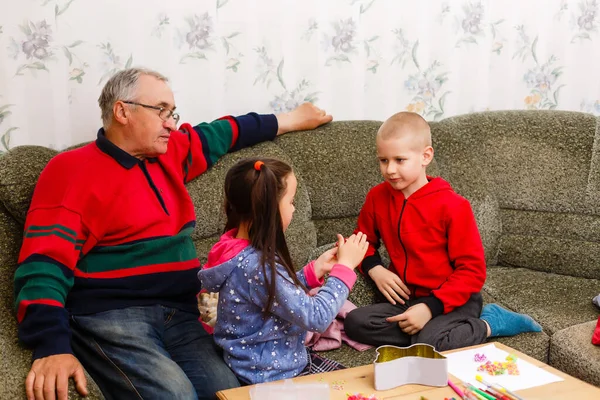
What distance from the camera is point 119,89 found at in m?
1.93

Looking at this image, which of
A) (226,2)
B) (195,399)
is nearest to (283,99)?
(226,2)

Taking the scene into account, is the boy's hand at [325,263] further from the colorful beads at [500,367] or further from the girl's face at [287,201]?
the colorful beads at [500,367]

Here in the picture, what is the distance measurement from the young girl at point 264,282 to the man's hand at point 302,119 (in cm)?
79

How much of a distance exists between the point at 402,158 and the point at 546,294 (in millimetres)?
766

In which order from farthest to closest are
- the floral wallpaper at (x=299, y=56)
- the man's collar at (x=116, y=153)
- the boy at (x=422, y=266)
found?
the floral wallpaper at (x=299, y=56) → the boy at (x=422, y=266) → the man's collar at (x=116, y=153)

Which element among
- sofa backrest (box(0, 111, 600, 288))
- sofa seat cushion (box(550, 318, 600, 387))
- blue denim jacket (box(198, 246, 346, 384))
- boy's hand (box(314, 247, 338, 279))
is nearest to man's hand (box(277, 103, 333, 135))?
sofa backrest (box(0, 111, 600, 288))

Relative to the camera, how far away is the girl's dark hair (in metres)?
1.59

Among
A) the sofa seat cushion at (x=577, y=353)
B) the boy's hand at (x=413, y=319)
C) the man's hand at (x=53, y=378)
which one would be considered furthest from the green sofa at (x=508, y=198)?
the man's hand at (x=53, y=378)

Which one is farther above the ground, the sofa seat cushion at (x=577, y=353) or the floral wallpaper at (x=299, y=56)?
the floral wallpaper at (x=299, y=56)

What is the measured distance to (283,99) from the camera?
8.48ft

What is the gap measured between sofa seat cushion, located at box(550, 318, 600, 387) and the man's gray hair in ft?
4.71

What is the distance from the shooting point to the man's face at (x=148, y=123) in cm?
192

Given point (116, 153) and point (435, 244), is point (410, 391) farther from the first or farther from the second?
point (116, 153)

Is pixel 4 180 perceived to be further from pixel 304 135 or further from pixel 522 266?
pixel 522 266
